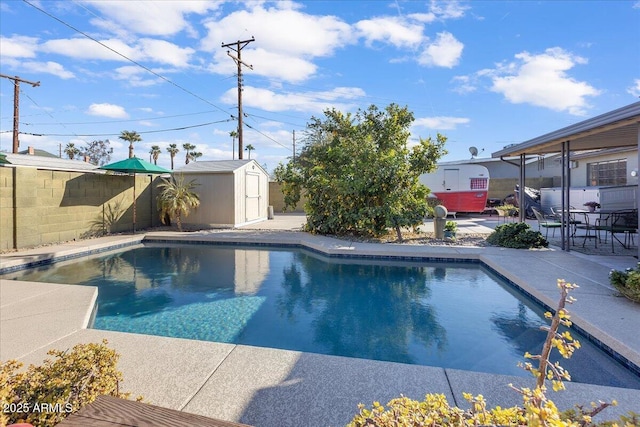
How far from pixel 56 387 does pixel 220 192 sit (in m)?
11.4

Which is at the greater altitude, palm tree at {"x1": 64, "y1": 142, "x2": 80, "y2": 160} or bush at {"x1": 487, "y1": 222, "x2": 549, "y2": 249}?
palm tree at {"x1": 64, "y1": 142, "x2": 80, "y2": 160}

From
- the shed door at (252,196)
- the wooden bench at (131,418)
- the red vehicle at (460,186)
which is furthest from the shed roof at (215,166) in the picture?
the wooden bench at (131,418)

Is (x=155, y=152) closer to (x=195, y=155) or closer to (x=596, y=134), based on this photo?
(x=195, y=155)

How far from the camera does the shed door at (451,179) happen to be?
1487 centimetres

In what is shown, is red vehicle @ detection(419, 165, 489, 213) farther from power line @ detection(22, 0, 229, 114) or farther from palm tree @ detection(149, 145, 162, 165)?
palm tree @ detection(149, 145, 162, 165)

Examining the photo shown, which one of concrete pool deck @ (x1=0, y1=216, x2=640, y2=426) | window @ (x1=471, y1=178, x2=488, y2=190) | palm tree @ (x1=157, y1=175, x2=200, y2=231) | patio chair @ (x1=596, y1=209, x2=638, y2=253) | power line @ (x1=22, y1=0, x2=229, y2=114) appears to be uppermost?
power line @ (x1=22, y1=0, x2=229, y2=114)

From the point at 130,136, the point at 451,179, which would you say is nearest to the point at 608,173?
the point at 451,179

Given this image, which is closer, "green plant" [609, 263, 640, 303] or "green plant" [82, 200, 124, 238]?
"green plant" [609, 263, 640, 303]

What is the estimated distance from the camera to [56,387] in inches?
67.1

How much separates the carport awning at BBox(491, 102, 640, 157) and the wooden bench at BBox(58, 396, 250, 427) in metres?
6.18

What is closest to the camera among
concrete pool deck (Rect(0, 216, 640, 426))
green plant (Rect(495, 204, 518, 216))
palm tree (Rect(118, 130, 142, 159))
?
concrete pool deck (Rect(0, 216, 640, 426))

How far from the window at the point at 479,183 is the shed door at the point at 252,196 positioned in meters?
9.12

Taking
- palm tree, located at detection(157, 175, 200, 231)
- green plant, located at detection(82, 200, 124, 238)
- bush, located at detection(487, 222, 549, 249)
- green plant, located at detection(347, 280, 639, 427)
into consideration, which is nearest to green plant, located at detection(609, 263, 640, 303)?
green plant, located at detection(347, 280, 639, 427)

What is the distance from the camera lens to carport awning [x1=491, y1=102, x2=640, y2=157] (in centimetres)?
512
